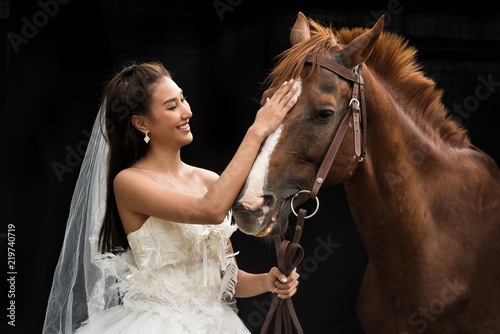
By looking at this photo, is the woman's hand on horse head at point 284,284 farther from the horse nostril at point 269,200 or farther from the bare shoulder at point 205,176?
the bare shoulder at point 205,176

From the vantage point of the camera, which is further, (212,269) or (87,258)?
(87,258)

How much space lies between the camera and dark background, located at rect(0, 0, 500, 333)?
3566 mm

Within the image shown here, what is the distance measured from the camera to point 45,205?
3641 mm

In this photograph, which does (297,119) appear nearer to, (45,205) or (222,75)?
(222,75)

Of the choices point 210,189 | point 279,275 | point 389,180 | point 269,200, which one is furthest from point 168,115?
point 389,180

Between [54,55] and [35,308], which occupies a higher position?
[54,55]

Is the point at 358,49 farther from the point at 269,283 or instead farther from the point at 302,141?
the point at 269,283

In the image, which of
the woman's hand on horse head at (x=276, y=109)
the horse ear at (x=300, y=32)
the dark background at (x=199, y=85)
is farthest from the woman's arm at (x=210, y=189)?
the dark background at (x=199, y=85)

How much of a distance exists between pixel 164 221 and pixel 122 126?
42cm

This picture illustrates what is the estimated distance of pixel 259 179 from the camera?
1.86 m

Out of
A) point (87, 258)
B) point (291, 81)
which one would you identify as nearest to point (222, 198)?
point (291, 81)

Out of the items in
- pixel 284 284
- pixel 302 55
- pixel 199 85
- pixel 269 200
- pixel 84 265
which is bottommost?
pixel 84 265

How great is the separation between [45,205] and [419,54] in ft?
9.36

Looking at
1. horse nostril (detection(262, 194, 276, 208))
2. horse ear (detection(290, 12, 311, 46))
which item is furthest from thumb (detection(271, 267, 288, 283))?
horse ear (detection(290, 12, 311, 46))
